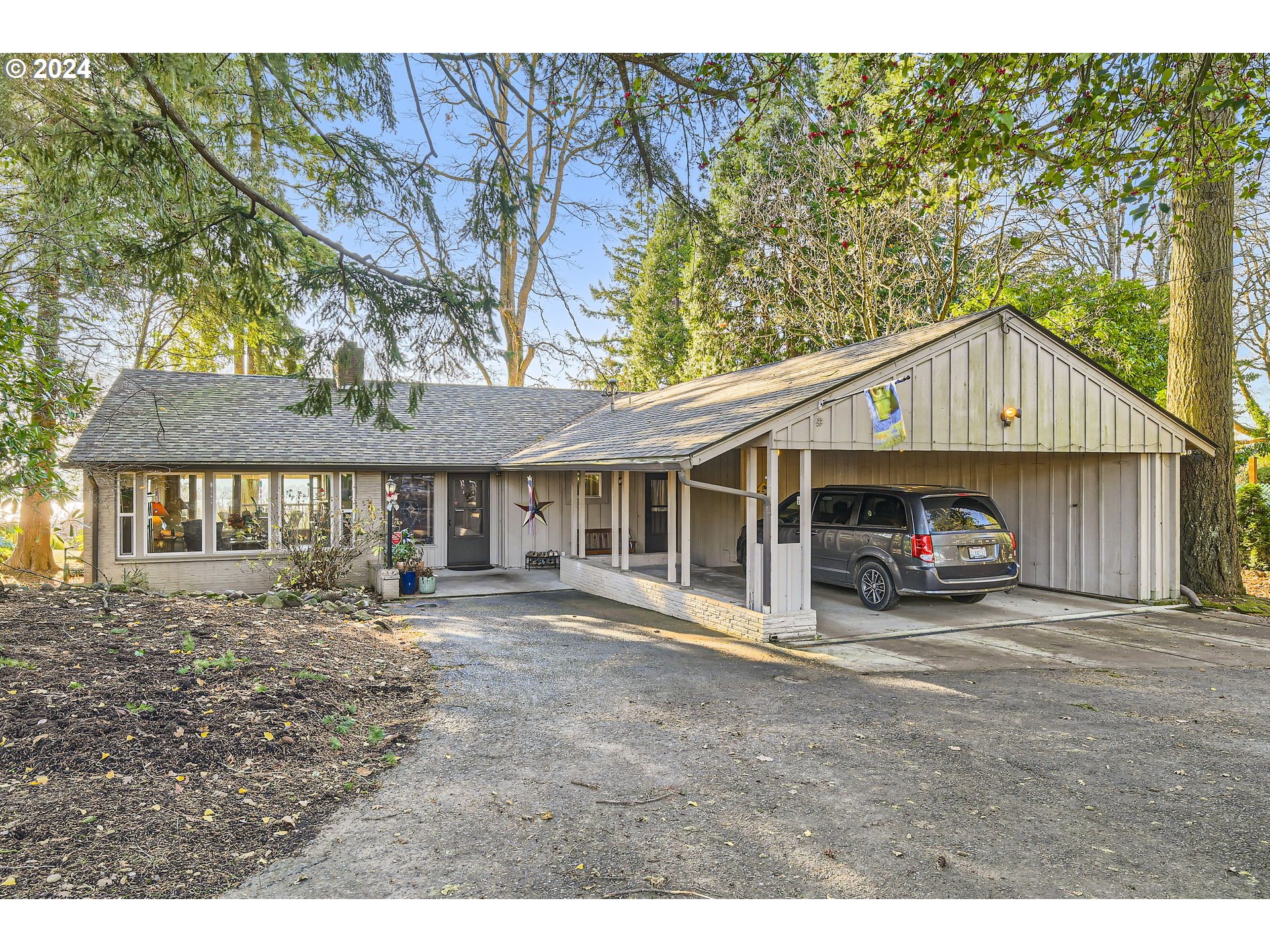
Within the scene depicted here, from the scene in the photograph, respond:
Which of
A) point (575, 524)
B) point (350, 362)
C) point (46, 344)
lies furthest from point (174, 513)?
point (350, 362)

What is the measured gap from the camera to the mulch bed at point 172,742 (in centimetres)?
336

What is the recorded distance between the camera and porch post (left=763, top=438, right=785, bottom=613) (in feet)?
26.7

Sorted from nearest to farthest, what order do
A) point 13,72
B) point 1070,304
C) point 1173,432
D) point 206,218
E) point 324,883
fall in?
point 324,883, point 13,72, point 206,218, point 1173,432, point 1070,304

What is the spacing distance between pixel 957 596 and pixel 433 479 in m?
10.4

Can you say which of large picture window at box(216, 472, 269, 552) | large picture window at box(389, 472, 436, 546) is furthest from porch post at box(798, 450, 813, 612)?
large picture window at box(216, 472, 269, 552)

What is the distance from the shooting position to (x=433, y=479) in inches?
588

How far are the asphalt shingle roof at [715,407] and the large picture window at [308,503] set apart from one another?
3597 mm

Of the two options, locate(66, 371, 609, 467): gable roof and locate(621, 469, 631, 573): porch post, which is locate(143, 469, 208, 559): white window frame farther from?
locate(621, 469, 631, 573): porch post

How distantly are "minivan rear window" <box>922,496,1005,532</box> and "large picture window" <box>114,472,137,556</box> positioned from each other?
13.1 meters

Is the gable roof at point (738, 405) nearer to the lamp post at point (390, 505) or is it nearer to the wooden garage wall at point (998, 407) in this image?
the wooden garage wall at point (998, 407)

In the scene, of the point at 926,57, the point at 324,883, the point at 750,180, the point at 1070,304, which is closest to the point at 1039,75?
the point at 926,57

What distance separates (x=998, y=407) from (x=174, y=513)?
13848 mm

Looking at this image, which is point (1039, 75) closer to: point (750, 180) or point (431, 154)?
point (431, 154)

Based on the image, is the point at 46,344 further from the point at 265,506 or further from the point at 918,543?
the point at 918,543
